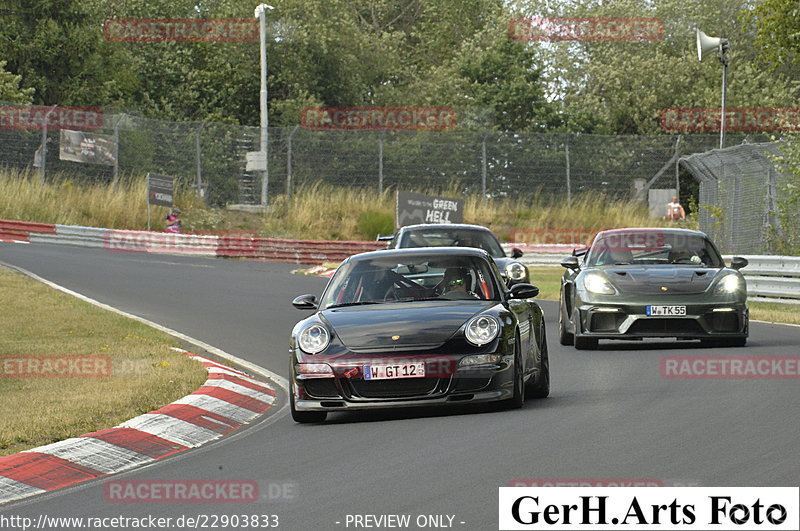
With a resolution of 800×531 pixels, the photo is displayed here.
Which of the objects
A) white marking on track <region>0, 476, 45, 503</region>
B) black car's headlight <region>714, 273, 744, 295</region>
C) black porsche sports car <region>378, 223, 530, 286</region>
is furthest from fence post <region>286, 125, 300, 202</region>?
white marking on track <region>0, 476, 45, 503</region>

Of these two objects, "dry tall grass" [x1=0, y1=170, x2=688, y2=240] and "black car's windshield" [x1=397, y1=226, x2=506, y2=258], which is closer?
"black car's windshield" [x1=397, y1=226, x2=506, y2=258]

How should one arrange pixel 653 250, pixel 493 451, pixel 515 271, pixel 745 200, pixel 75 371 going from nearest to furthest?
1. pixel 493 451
2. pixel 75 371
3. pixel 653 250
4. pixel 515 271
5. pixel 745 200

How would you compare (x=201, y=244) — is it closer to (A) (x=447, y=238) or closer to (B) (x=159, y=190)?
(B) (x=159, y=190)

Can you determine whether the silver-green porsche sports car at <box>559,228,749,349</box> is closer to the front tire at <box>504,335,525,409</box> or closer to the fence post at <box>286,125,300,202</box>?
the front tire at <box>504,335,525,409</box>

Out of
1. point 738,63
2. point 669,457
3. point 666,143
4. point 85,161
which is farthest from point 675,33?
point 669,457

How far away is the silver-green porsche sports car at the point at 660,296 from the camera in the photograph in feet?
48.2

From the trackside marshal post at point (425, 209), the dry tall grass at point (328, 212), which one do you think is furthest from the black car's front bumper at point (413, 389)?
the dry tall grass at point (328, 212)

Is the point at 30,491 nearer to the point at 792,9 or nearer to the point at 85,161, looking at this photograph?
the point at 792,9

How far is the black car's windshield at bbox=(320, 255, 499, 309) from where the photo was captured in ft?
36.2

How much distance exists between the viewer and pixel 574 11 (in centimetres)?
6856

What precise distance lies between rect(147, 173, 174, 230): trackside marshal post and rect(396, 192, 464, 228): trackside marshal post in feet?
30.8

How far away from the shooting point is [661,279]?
1488 centimetres

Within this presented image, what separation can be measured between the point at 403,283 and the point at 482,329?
130 centimetres

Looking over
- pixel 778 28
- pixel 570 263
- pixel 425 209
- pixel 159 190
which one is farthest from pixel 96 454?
pixel 159 190
